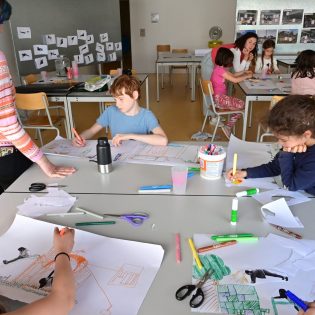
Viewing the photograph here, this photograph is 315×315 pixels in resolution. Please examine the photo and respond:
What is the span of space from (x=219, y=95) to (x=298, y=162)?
104 inches

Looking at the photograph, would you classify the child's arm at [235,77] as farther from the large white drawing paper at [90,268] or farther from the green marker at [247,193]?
the large white drawing paper at [90,268]

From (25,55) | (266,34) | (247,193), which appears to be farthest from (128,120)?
(266,34)

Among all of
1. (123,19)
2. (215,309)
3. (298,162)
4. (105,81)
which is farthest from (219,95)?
(123,19)

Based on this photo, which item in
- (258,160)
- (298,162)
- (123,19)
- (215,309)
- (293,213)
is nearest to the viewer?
(215,309)

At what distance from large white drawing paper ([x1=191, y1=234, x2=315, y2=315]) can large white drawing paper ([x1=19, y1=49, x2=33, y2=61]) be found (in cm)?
451

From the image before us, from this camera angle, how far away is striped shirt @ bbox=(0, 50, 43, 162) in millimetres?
1336

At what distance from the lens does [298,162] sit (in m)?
1.35

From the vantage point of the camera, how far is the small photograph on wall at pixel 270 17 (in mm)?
6578

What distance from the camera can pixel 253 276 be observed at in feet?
2.88

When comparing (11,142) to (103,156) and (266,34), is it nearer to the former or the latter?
(103,156)

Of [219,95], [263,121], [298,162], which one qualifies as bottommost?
[219,95]

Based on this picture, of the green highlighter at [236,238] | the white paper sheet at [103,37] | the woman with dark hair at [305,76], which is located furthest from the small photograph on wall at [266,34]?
the green highlighter at [236,238]

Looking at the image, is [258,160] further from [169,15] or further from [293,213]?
[169,15]

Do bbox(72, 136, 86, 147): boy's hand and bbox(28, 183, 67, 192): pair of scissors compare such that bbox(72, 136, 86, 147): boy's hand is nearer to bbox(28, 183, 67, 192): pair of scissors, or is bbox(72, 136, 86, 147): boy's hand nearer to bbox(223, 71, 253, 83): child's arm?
bbox(28, 183, 67, 192): pair of scissors
